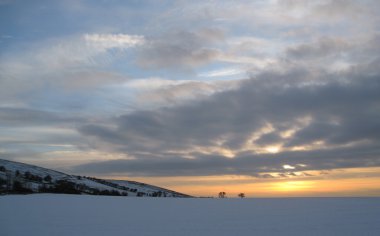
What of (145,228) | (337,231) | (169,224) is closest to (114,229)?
(145,228)

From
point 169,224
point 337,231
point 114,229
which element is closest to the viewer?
point 337,231

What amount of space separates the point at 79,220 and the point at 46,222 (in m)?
2.44

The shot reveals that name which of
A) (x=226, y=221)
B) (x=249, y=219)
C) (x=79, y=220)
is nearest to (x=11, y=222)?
(x=79, y=220)

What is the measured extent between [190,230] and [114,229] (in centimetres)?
484

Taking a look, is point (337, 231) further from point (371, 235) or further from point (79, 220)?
point (79, 220)

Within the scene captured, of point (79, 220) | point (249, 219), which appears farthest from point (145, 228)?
point (249, 219)

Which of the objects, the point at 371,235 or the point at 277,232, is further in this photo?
the point at 277,232

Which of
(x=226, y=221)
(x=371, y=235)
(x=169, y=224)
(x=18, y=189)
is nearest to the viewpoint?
(x=371, y=235)

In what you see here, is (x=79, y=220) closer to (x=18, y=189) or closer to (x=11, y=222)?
(x=11, y=222)

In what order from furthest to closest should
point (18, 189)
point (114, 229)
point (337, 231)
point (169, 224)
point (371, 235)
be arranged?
point (18, 189)
point (169, 224)
point (114, 229)
point (337, 231)
point (371, 235)

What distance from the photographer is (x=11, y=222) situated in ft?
88.8

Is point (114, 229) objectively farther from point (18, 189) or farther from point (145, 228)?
point (18, 189)

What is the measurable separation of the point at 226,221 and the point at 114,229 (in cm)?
852

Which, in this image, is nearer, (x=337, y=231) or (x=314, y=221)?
(x=337, y=231)
